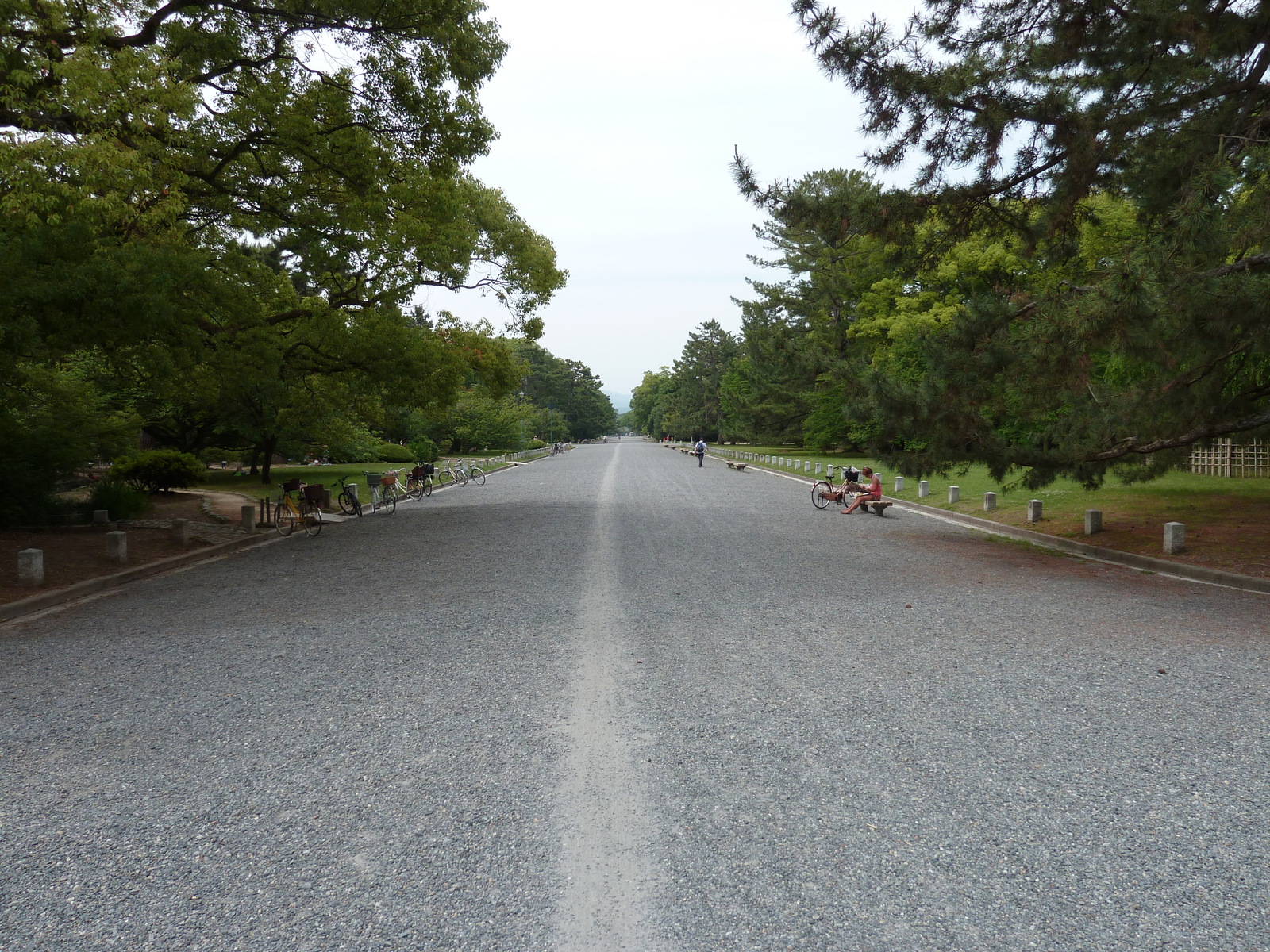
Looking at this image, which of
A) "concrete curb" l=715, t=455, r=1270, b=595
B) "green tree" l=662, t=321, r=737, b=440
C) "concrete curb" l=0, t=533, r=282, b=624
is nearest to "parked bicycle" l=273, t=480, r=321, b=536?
"concrete curb" l=0, t=533, r=282, b=624

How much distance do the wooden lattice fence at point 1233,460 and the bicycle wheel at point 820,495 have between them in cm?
1126

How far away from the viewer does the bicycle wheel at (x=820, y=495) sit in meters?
17.9

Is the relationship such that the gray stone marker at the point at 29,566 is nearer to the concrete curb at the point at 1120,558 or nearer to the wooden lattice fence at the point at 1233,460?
the concrete curb at the point at 1120,558

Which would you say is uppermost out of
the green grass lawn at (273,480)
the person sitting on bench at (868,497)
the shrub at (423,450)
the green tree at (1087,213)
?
the green tree at (1087,213)

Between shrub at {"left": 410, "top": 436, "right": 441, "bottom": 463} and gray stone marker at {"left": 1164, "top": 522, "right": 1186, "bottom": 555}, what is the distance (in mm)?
39905

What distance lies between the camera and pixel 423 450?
4734cm

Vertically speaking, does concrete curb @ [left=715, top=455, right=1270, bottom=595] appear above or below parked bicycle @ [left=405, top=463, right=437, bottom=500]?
below

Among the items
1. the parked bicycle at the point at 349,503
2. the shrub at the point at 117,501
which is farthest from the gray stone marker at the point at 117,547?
the parked bicycle at the point at 349,503

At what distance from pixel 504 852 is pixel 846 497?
1560cm

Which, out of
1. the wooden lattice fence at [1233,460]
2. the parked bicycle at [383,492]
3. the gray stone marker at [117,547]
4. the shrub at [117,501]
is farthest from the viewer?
the wooden lattice fence at [1233,460]

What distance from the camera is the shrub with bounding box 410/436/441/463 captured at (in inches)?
1817

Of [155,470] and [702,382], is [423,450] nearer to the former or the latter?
[155,470]

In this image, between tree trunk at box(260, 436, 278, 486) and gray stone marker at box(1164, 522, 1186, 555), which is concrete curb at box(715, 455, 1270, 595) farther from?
tree trunk at box(260, 436, 278, 486)

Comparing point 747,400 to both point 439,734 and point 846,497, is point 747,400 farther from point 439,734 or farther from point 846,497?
point 439,734
